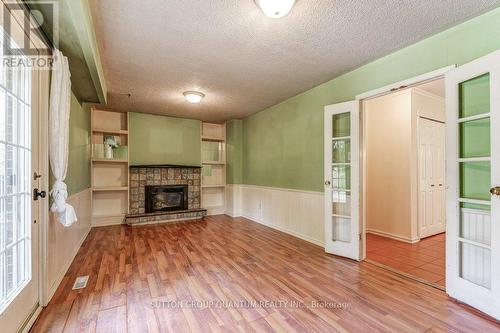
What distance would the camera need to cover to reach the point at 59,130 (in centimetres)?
205

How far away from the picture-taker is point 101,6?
1812mm

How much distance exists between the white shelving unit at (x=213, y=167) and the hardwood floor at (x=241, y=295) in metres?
2.72

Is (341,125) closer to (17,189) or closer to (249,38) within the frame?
(249,38)

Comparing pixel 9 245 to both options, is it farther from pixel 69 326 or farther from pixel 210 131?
pixel 210 131

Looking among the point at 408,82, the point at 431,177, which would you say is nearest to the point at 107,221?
the point at 408,82

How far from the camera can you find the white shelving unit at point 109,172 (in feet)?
16.0

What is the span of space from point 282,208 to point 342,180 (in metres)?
1.56

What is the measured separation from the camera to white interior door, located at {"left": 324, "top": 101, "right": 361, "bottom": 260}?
115 inches

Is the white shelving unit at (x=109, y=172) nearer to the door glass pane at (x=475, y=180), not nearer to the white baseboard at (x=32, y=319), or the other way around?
the white baseboard at (x=32, y=319)

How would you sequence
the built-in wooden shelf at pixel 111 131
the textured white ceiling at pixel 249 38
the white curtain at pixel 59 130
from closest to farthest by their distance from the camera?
the textured white ceiling at pixel 249 38 < the white curtain at pixel 59 130 < the built-in wooden shelf at pixel 111 131

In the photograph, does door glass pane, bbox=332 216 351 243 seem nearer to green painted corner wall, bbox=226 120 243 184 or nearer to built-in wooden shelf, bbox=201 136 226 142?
green painted corner wall, bbox=226 120 243 184

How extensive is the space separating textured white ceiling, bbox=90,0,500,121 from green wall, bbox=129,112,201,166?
171 centimetres

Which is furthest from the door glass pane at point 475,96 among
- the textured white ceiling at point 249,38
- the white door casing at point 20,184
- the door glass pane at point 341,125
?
the white door casing at point 20,184

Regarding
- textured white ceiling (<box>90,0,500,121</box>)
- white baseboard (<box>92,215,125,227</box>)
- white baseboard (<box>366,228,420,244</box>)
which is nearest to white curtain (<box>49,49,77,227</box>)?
textured white ceiling (<box>90,0,500,121</box>)
